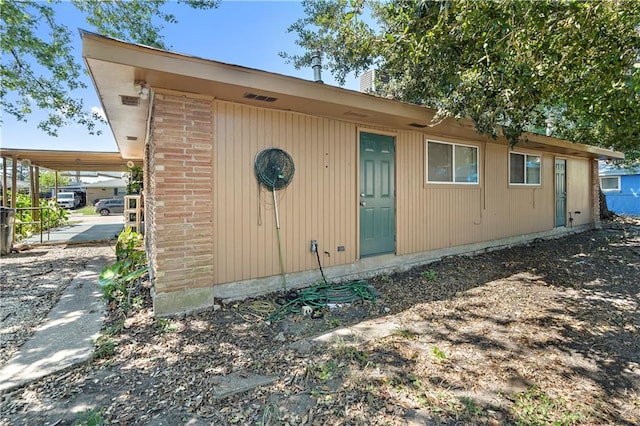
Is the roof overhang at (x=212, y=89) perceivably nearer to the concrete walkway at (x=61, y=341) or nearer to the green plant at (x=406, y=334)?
the concrete walkway at (x=61, y=341)

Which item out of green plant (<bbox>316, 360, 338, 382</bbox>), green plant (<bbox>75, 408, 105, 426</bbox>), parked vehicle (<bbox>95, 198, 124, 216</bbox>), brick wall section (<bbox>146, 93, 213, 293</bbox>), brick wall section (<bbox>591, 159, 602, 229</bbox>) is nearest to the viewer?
green plant (<bbox>75, 408, 105, 426</bbox>)

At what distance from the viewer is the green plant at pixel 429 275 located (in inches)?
195

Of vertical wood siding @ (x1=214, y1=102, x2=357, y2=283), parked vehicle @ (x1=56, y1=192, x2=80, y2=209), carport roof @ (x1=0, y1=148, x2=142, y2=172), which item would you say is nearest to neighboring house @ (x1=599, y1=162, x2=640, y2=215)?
vertical wood siding @ (x1=214, y1=102, x2=357, y2=283)

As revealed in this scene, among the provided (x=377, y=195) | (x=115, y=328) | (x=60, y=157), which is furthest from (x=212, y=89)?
(x=60, y=157)

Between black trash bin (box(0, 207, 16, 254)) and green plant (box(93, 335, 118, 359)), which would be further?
black trash bin (box(0, 207, 16, 254))

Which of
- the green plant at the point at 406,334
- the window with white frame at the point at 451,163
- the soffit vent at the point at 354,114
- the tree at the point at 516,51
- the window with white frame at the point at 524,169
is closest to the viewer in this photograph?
the green plant at the point at 406,334

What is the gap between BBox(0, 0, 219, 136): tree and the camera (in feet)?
20.7

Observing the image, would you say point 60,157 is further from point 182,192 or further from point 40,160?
point 182,192

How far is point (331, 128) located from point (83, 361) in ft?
12.4

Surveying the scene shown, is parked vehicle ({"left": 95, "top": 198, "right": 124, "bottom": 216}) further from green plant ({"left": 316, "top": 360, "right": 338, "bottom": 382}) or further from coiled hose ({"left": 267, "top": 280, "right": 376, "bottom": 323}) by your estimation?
green plant ({"left": 316, "top": 360, "right": 338, "bottom": 382})

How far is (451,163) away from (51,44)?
8839mm

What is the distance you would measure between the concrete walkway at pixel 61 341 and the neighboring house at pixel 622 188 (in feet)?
69.5

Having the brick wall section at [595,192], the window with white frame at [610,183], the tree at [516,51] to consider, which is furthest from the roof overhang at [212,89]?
the window with white frame at [610,183]

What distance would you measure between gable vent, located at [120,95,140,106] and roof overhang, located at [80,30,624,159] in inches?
0.4
